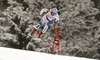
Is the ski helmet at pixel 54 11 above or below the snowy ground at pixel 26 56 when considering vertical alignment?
above

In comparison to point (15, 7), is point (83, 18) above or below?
below

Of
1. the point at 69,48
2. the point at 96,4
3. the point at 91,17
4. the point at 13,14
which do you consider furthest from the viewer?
the point at 96,4

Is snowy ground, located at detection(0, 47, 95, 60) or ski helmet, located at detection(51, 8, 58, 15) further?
ski helmet, located at detection(51, 8, 58, 15)

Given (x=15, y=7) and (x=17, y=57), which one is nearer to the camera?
(x=17, y=57)

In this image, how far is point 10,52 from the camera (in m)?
0.92

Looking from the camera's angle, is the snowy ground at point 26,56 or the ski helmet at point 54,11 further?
the ski helmet at point 54,11

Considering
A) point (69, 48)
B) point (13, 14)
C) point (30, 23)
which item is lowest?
point (69, 48)

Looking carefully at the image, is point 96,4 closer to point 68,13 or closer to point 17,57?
point 68,13

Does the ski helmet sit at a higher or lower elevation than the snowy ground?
higher

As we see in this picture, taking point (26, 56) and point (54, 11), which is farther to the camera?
point (54, 11)

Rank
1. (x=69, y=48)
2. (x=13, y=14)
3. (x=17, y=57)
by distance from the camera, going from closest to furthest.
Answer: (x=17, y=57) < (x=13, y=14) < (x=69, y=48)

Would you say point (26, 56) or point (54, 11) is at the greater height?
point (54, 11)

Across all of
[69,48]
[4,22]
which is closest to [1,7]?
[4,22]

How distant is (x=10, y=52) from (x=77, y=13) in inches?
110
